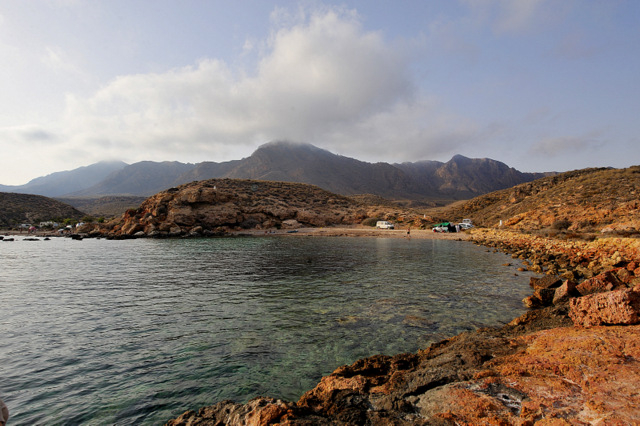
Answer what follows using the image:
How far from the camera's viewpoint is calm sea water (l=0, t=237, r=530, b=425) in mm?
5957

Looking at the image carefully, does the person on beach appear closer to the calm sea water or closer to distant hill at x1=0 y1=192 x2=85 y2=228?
the calm sea water

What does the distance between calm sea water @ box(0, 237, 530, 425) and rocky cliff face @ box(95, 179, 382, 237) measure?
35.4 m

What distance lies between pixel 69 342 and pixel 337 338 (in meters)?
7.91

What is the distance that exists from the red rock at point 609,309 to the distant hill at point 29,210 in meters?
102

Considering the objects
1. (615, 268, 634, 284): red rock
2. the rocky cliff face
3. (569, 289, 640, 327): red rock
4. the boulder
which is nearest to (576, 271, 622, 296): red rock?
the boulder

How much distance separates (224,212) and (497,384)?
2301 inches

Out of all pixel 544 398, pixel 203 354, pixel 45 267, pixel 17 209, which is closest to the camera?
pixel 544 398

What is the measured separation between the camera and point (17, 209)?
7550 cm

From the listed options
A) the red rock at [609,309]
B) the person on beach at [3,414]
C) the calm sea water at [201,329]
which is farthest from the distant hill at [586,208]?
the person on beach at [3,414]

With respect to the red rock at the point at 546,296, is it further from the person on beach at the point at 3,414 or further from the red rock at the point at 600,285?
the person on beach at the point at 3,414

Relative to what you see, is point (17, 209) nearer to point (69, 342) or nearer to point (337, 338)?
point (69, 342)

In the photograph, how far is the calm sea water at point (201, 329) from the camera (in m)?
5.96

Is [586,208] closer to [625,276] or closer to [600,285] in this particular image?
[625,276]

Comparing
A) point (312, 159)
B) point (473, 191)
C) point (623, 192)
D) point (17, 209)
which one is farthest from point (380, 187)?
point (17, 209)
